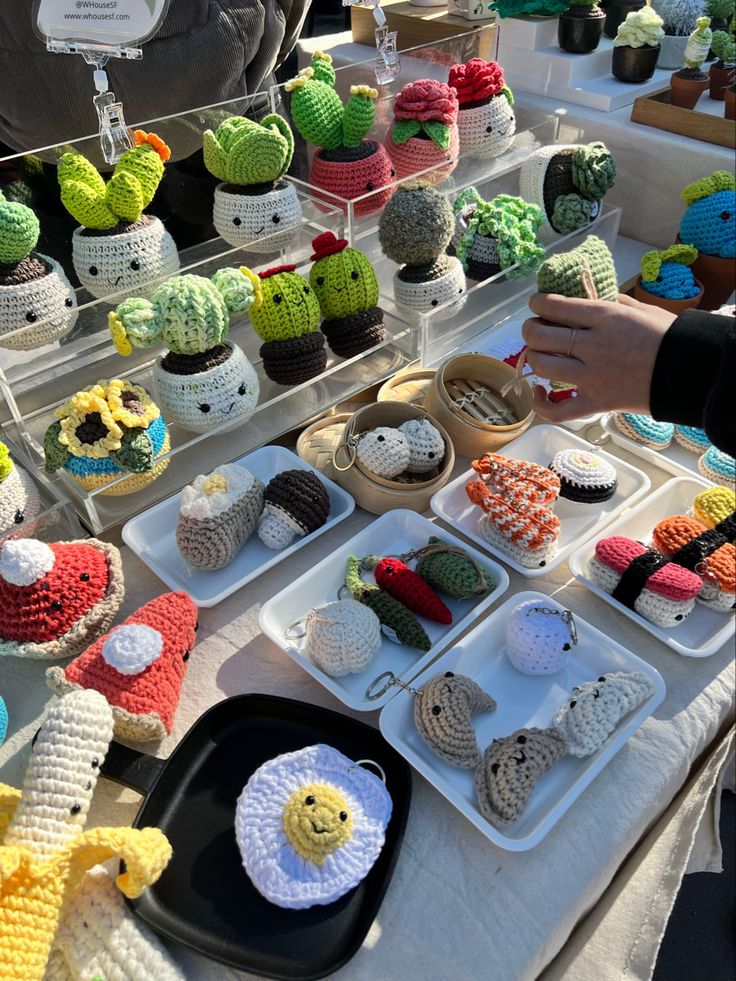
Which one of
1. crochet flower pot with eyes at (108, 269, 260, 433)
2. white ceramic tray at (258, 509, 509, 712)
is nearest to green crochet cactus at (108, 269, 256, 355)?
crochet flower pot with eyes at (108, 269, 260, 433)

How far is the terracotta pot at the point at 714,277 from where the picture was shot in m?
1.31

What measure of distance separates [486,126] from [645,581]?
0.97 meters

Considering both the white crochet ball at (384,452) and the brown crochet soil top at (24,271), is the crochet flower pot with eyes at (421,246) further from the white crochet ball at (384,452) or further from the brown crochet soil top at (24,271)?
the brown crochet soil top at (24,271)

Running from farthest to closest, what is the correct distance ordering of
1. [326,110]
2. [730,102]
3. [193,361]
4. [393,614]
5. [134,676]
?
[730,102] < [326,110] < [193,361] < [393,614] < [134,676]

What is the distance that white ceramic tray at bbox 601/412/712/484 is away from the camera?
1029 mm

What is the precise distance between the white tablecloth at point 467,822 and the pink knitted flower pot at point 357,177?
0.69m

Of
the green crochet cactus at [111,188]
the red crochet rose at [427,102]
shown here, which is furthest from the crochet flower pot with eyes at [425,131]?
the green crochet cactus at [111,188]

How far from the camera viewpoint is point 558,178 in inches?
51.4

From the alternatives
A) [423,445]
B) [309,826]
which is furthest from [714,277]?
[309,826]

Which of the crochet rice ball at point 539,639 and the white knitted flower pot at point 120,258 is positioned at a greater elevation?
the white knitted flower pot at point 120,258

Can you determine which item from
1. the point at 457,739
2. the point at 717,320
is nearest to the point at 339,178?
the point at 717,320

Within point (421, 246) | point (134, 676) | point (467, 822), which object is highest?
point (421, 246)

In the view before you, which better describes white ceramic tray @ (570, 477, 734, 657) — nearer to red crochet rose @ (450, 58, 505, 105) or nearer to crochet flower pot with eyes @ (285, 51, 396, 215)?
crochet flower pot with eyes @ (285, 51, 396, 215)

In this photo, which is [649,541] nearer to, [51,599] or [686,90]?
[51,599]
